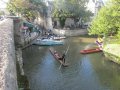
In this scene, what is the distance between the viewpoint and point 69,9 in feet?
208

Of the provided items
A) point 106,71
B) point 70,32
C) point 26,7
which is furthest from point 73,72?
point 26,7

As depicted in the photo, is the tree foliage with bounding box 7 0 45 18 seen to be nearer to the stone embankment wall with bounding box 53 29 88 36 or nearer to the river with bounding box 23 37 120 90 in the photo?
the stone embankment wall with bounding box 53 29 88 36

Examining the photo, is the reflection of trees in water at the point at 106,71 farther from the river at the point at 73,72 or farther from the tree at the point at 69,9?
the tree at the point at 69,9

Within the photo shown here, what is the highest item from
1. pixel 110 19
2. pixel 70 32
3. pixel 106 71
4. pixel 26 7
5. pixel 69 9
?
pixel 26 7

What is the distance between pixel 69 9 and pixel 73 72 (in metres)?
34.9

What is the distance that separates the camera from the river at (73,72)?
25586 millimetres

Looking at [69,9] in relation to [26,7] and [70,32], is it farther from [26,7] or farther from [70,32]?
[26,7]

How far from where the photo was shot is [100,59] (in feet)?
121

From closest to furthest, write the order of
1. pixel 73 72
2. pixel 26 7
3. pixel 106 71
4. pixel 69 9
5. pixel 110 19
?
pixel 73 72 < pixel 106 71 < pixel 110 19 < pixel 69 9 < pixel 26 7

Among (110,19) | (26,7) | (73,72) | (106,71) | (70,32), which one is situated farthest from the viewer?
(26,7)

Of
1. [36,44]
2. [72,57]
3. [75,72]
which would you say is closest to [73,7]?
[36,44]

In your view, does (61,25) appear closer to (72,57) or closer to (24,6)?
(24,6)

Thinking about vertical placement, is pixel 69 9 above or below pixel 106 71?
above

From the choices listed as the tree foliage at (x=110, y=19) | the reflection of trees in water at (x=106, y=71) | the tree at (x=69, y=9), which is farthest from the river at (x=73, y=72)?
the tree at (x=69, y=9)
